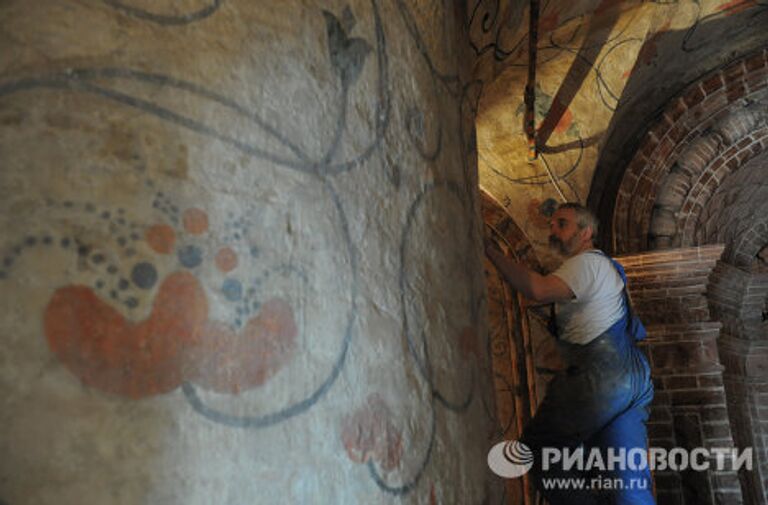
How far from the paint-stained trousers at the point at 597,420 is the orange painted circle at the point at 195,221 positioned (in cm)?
196

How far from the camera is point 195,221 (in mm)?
1196

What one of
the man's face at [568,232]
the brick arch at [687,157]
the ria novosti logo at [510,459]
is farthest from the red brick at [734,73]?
the ria novosti logo at [510,459]

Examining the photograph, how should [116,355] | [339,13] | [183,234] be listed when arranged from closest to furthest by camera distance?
[116,355]
[183,234]
[339,13]

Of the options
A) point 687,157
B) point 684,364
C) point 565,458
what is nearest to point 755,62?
point 687,157

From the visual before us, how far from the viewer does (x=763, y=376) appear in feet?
18.1

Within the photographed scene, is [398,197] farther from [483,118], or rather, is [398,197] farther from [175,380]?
[483,118]

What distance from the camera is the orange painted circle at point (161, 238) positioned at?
1.13m

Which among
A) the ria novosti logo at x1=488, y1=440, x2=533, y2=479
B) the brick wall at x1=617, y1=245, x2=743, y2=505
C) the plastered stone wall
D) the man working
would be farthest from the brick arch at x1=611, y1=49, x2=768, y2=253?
the plastered stone wall

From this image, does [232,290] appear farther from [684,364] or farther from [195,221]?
[684,364]

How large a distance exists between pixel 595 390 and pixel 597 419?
0.11 metres

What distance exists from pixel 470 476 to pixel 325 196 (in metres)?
0.84

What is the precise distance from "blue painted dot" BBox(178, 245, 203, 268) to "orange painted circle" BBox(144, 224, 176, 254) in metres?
0.02

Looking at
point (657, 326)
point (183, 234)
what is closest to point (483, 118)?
point (657, 326)

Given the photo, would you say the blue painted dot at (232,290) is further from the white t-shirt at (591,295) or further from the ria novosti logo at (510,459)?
the white t-shirt at (591,295)
